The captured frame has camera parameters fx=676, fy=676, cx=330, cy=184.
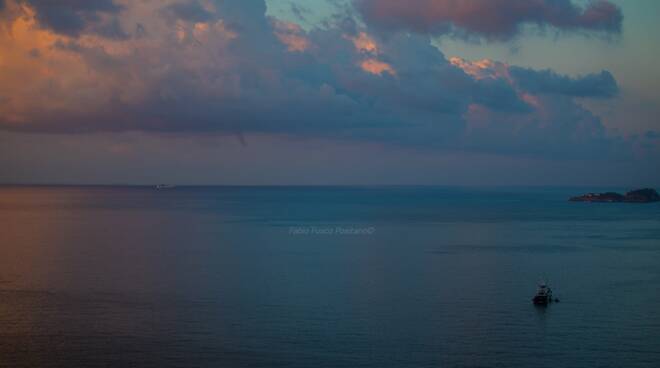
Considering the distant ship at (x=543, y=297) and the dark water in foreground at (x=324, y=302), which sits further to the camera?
the distant ship at (x=543, y=297)

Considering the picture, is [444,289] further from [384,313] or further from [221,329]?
[221,329]

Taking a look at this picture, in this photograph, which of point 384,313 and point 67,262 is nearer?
point 384,313

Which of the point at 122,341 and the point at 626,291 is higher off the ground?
the point at 626,291

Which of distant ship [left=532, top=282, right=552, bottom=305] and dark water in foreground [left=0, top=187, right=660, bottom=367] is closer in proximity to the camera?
dark water in foreground [left=0, top=187, right=660, bottom=367]

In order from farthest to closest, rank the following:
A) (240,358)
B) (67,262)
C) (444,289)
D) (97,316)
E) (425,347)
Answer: (67,262)
(444,289)
(97,316)
(425,347)
(240,358)

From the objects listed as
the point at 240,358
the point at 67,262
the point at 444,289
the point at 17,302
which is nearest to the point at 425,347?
the point at 240,358

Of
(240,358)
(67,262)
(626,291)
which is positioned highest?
(67,262)

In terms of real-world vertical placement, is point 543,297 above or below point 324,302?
above

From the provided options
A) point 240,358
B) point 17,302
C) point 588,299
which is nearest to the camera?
point 240,358
